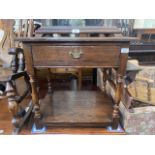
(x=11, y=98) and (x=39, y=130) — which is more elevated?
(x=11, y=98)

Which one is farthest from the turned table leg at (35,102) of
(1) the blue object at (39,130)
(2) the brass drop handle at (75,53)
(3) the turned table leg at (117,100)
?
(3) the turned table leg at (117,100)

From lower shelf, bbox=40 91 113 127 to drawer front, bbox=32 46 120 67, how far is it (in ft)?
1.38

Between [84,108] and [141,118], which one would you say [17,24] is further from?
[141,118]

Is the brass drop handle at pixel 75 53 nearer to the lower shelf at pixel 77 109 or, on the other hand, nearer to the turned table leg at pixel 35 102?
the turned table leg at pixel 35 102

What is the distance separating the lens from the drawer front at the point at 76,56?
0.85m

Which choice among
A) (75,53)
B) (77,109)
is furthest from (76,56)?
(77,109)

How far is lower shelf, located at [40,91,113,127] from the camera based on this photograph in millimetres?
1102

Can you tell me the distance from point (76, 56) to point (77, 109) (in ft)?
1.69

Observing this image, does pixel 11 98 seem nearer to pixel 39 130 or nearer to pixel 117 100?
pixel 39 130

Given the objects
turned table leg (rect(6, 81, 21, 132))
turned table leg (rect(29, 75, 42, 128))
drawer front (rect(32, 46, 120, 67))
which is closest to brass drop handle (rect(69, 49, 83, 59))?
drawer front (rect(32, 46, 120, 67))

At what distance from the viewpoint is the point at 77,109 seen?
1242 millimetres

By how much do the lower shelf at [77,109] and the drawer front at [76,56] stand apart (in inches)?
16.6

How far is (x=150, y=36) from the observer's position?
1766mm

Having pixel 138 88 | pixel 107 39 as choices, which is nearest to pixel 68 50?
pixel 107 39
